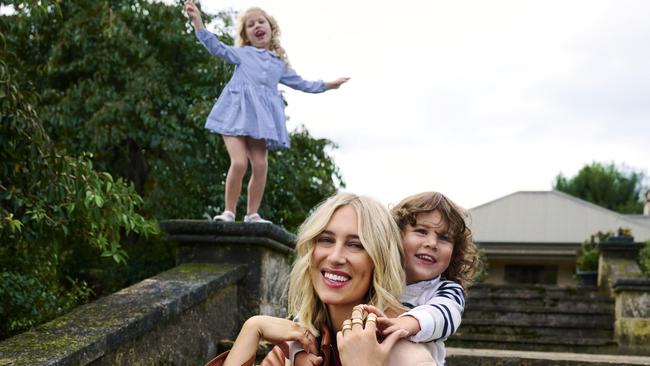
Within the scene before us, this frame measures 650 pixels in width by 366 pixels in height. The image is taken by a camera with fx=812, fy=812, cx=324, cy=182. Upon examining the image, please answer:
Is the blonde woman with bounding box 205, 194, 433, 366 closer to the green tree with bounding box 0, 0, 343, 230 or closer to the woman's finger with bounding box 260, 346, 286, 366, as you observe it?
the woman's finger with bounding box 260, 346, 286, 366

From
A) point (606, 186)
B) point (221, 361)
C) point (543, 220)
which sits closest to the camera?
point (221, 361)

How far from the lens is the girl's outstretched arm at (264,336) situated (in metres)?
2.20

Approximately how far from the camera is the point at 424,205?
8.36 ft

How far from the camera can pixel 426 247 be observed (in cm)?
251

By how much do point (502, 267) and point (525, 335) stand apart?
14.2 meters

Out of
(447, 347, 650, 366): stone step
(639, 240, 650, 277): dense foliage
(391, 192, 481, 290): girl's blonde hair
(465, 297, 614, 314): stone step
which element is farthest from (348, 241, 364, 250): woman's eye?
(639, 240, 650, 277): dense foliage

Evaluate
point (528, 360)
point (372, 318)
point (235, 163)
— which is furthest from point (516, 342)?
point (372, 318)

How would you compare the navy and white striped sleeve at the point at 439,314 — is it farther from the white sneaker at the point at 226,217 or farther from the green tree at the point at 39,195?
the white sneaker at the point at 226,217

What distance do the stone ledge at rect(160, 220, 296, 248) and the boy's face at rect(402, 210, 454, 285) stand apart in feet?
6.49

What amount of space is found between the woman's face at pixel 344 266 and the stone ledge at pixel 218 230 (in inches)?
87.3

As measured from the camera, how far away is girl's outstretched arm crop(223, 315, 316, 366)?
220 centimetres

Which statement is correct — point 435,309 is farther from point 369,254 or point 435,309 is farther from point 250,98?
point 250,98

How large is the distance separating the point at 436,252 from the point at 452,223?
0.46ft

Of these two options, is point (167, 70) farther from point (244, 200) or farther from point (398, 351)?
point (398, 351)
